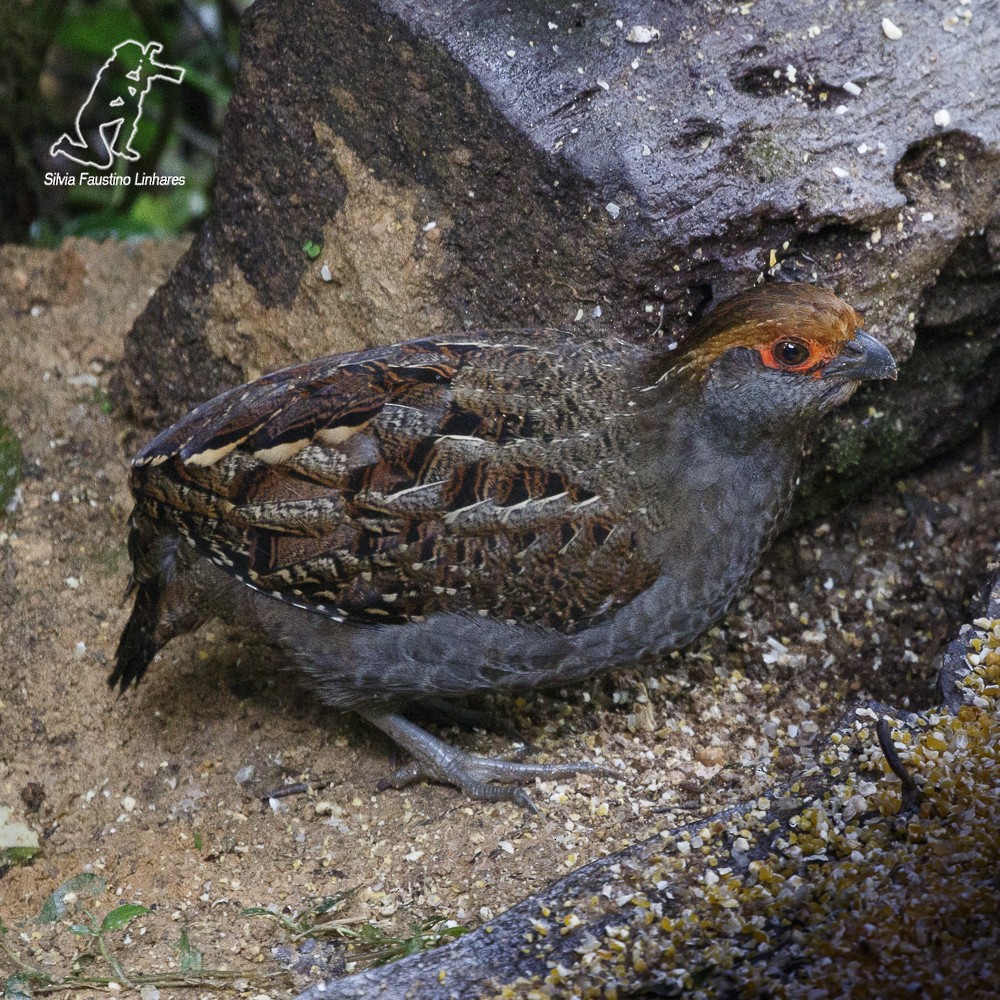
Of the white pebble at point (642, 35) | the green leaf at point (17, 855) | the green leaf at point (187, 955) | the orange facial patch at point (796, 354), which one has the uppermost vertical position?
the white pebble at point (642, 35)

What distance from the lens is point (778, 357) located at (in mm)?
3902

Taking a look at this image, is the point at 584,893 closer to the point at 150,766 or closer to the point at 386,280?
the point at 150,766

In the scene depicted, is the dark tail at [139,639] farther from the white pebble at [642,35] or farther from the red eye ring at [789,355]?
the white pebble at [642,35]

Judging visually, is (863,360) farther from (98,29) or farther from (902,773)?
(98,29)

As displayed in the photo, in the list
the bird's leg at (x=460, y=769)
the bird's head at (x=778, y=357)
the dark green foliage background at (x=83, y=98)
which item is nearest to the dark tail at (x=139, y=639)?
the bird's leg at (x=460, y=769)

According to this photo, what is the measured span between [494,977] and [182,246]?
14.8ft

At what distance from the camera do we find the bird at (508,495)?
395 cm

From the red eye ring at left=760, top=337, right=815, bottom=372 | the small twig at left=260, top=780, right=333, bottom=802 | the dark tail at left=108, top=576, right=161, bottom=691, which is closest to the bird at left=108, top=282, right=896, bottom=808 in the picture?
the red eye ring at left=760, top=337, right=815, bottom=372

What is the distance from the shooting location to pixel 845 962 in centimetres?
274

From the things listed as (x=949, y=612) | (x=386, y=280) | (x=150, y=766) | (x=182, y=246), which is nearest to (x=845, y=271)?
(x=949, y=612)

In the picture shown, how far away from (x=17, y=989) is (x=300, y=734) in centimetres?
133

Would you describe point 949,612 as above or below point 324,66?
below

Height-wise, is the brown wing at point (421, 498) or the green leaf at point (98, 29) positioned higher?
the green leaf at point (98, 29)

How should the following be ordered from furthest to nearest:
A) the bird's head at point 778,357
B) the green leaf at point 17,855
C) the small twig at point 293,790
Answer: the small twig at point 293,790 < the green leaf at point 17,855 < the bird's head at point 778,357
